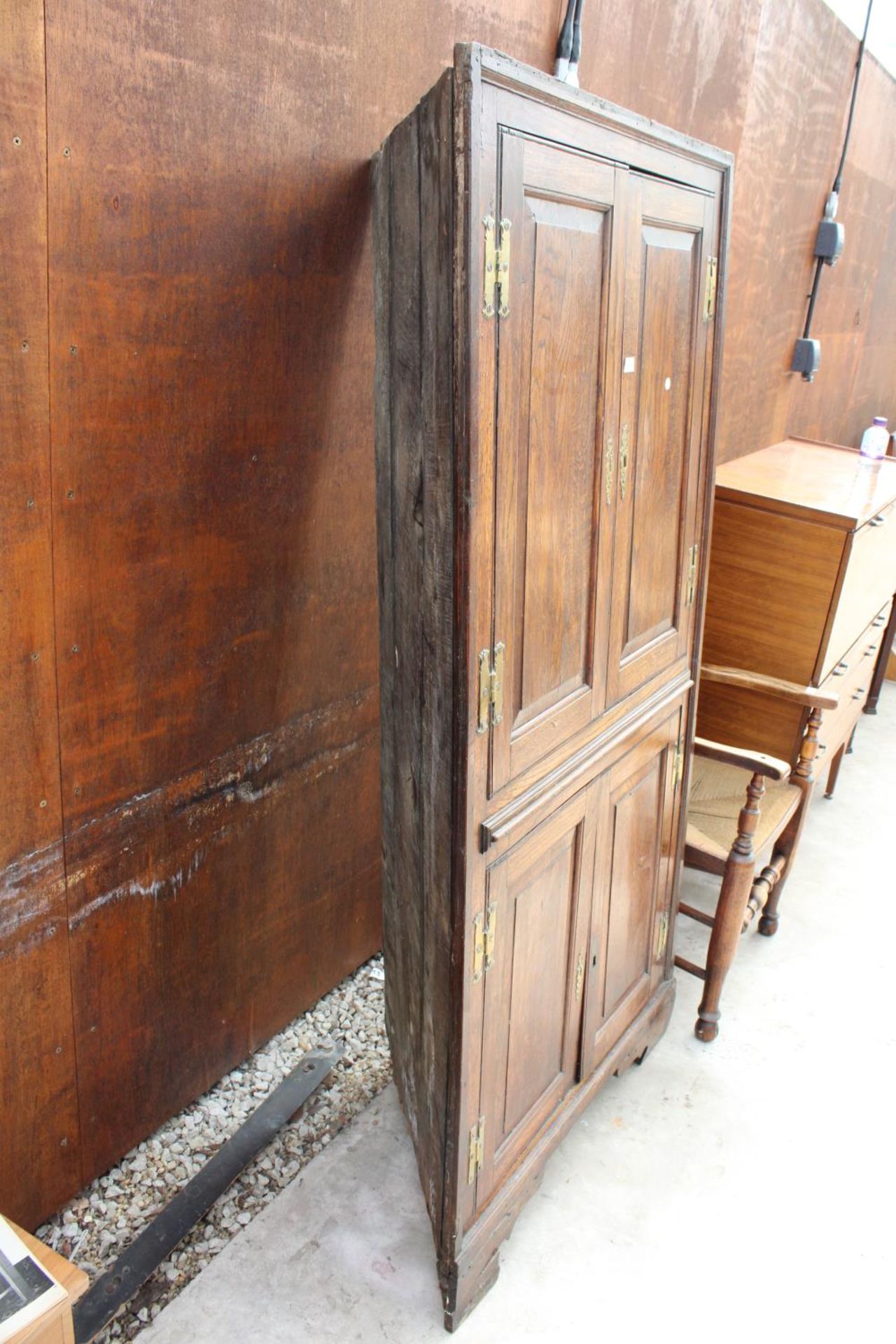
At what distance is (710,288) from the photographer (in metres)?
2.20

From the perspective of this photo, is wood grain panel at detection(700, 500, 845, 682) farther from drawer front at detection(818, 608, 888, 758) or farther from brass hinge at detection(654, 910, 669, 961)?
Answer: brass hinge at detection(654, 910, 669, 961)

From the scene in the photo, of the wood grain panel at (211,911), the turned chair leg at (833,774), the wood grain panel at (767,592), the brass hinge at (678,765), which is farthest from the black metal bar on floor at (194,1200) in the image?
the turned chair leg at (833,774)

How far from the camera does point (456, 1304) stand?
1.97 m

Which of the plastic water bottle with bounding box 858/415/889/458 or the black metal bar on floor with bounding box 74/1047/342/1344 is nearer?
the black metal bar on floor with bounding box 74/1047/342/1344

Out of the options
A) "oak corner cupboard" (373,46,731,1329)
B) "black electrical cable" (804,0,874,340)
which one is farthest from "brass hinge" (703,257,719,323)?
"black electrical cable" (804,0,874,340)

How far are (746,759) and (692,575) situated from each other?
53cm

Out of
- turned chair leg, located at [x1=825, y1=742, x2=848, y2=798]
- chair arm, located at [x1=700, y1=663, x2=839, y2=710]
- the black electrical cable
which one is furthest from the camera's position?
the black electrical cable

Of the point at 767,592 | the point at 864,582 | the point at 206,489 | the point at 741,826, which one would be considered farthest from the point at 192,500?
the point at 864,582

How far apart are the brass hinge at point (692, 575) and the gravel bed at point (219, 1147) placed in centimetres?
131

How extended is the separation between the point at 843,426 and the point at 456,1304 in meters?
4.96

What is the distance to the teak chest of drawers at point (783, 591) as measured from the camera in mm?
3131

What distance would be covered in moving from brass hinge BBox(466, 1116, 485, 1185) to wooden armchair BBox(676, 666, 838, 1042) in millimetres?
974

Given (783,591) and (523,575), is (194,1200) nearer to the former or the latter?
(523,575)

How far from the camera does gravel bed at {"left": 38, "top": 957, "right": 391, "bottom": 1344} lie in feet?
6.82
